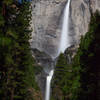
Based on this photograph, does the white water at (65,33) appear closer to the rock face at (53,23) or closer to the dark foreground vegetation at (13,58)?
the rock face at (53,23)

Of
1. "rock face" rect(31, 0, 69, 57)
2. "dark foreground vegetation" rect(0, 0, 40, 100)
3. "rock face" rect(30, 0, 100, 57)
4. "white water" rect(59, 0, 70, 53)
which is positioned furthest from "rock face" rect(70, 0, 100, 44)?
"dark foreground vegetation" rect(0, 0, 40, 100)

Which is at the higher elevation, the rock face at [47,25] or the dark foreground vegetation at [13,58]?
the rock face at [47,25]

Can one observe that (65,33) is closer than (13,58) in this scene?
No

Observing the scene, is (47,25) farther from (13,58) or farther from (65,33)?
(13,58)

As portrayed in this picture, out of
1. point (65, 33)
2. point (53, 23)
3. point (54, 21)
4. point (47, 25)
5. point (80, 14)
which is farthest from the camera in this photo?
point (54, 21)

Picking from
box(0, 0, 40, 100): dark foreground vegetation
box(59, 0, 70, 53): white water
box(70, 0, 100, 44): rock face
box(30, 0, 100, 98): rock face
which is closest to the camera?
box(0, 0, 40, 100): dark foreground vegetation

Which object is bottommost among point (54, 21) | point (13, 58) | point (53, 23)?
point (13, 58)

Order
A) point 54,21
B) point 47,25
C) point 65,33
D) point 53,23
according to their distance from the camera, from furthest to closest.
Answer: point 54,21
point 53,23
point 47,25
point 65,33

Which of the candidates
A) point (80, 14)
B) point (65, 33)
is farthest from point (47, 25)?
point (80, 14)

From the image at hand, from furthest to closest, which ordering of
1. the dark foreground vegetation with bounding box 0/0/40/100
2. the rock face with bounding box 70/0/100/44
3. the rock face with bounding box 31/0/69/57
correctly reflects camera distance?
the rock face with bounding box 70/0/100/44, the rock face with bounding box 31/0/69/57, the dark foreground vegetation with bounding box 0/0/40/100

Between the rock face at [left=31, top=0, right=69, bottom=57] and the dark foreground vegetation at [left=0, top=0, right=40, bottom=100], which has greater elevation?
the rock face at [left=31, top=0, right=69, bottom=57]

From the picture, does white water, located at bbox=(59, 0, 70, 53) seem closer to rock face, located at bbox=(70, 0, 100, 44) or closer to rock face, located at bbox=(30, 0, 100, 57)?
rock face, located at bbox=(30, 0, 100, 57)

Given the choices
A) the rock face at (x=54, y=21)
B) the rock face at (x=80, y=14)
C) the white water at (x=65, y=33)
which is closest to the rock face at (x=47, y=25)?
the rock face at (x=54, y=21)

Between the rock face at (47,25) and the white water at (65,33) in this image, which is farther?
the white water at (65,33)
